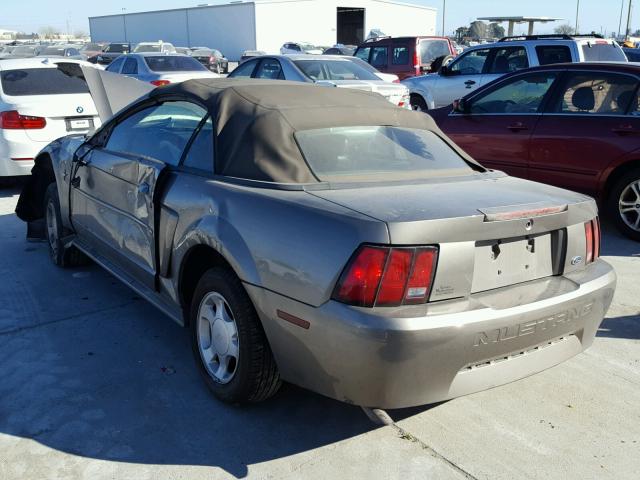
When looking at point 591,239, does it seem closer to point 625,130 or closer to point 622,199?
point 622,199

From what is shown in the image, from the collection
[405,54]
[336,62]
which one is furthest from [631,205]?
[405,54]

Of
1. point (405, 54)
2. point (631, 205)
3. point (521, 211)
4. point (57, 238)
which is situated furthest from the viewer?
point (405, 54)

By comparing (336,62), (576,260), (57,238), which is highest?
(336,62)

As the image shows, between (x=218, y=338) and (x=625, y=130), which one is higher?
(x=625, y=130)

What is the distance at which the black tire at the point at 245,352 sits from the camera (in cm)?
310

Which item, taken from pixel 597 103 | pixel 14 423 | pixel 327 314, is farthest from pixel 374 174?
pixel 597 103

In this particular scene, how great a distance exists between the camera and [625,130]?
6293 millimetres

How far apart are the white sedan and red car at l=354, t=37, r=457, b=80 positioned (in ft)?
34.2

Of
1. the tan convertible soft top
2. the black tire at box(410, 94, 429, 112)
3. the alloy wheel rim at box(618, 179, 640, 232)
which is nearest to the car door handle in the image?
the alloy wheel rim at box(618, 179, 640, 232)

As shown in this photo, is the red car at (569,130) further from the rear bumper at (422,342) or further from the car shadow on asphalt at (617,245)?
the rear bumper at (422,342)

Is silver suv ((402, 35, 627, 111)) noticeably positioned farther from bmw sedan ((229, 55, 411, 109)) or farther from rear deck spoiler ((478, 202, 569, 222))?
rear deck spoiler ((478, 202, 569, 222))

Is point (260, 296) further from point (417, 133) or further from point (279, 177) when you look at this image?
point (417, 133)

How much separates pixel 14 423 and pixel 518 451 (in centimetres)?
238

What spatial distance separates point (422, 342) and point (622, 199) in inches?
177
